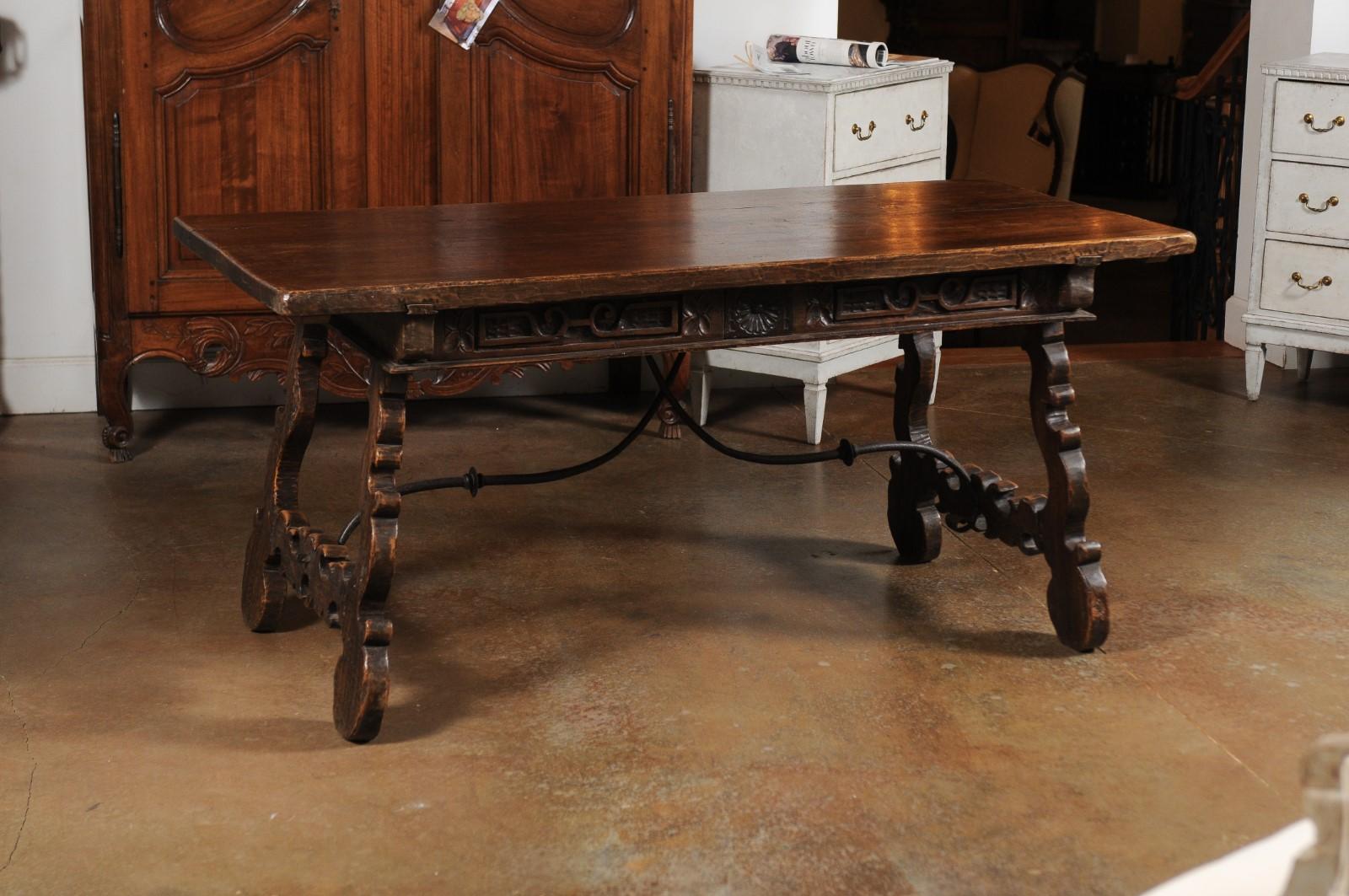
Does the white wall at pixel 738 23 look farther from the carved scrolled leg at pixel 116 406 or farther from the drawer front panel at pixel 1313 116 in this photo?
the carved scrolled leg at pixel 116 406

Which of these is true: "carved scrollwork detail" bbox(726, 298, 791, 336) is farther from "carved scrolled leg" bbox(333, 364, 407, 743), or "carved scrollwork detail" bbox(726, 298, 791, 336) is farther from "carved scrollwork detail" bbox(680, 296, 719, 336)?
"carved scrolled leg" bbox(333, 364, 407, 743)

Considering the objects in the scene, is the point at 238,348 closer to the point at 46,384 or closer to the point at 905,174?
the point at 46,384

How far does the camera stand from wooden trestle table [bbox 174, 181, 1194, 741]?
91.6 inches

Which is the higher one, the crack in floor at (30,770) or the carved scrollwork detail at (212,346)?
the carved scrollwork detail at (212,346)

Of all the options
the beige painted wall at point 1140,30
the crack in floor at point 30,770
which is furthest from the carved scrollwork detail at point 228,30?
the beige painted wall at point 1140,30

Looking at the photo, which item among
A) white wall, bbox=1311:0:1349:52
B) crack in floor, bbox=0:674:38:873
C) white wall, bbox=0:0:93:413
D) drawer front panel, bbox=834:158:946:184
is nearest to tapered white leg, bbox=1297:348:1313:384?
white wall, bbox=1311:0:1349:52

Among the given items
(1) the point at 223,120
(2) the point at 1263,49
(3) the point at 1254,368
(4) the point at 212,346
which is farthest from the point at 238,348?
(2) the point at 1263,49

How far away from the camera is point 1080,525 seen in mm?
2787

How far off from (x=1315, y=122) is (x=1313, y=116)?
0.02m

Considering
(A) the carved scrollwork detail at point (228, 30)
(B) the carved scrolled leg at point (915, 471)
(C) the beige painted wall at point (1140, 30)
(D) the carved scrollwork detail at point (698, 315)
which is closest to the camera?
(D) the carved scrollwork detail at point (698, 315)

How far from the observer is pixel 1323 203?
4.44 m

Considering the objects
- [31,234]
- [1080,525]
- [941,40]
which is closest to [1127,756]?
[1080,525]

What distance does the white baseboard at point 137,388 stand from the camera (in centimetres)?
430

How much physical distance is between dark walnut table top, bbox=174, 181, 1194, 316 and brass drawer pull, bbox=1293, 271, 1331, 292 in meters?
1.76
